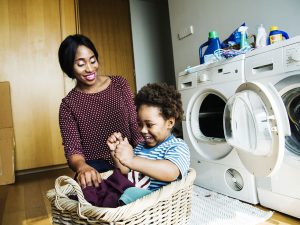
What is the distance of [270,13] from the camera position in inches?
66.0

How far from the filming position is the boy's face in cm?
86

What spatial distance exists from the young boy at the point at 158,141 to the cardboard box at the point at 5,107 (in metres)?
1.67

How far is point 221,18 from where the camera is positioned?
81.4 inches

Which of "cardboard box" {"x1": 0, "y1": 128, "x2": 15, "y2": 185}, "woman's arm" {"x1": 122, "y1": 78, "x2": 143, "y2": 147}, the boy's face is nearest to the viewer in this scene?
the boy's face

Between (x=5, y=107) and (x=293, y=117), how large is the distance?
2.11 m

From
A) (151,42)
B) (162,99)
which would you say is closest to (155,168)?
(162,99)

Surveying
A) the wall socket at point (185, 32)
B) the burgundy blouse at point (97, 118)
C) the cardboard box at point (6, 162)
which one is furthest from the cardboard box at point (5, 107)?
the wall socket at point (185, 32)

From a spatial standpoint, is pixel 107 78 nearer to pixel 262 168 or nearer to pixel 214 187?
pixel 262 168

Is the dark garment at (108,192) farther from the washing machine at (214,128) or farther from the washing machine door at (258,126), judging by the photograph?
the washing machine at (214,128)

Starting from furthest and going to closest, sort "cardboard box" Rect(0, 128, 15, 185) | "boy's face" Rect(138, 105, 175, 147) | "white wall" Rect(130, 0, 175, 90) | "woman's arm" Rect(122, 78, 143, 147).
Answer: "white wall" Rect(130, 0, 175, 90) < "cardboard box" Rect(0, 128, 15, 185) < "woman's arm" Rect(122, 78, 143, 147) < "boy's face" Rect(138, 105, 175, 147)

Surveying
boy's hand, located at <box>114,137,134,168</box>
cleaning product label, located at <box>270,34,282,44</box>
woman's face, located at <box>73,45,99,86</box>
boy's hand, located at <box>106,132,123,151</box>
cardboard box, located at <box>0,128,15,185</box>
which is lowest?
cardboard box, located at <box>0,128,15,185</box>

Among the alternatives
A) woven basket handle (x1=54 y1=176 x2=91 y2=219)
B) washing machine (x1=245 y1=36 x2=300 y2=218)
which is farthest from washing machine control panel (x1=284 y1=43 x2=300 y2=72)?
woven basket handle (x1=54 y1=176 x2=91 y2=219)

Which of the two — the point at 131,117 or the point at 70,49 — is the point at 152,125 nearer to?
the point at 131,117

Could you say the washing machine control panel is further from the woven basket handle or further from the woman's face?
the woven basket handle
